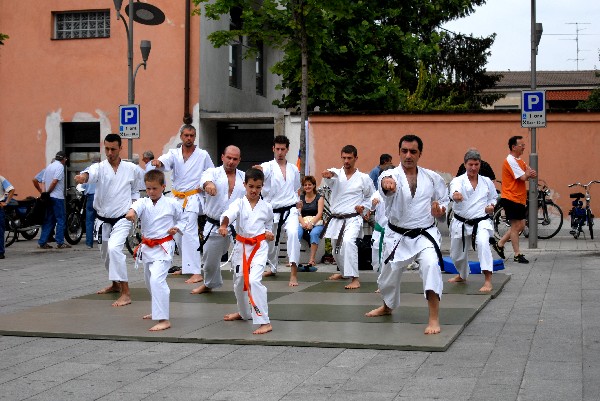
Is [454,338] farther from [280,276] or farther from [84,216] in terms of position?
[84,216]

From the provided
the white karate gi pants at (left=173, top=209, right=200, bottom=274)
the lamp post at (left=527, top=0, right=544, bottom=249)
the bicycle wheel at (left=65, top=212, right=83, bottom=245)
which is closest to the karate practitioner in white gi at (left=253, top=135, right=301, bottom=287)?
the white karate gi pants at (left=173, top=209, right=200, bottom=274)

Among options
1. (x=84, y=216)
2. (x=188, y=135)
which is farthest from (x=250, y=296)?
(x=84, y=216)

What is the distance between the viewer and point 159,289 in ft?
29.9

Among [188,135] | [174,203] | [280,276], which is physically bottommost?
[280,276]

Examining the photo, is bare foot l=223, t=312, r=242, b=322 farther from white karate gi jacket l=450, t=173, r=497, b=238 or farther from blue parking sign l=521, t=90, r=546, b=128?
blue parking sign l=521, t=90, r=546, b=128

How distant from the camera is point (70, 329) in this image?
899 centimetres

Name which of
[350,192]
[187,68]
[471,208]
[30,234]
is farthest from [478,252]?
[187,68]

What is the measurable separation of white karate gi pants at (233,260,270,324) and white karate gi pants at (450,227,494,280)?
11.6 ft

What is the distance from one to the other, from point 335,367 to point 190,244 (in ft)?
19.1

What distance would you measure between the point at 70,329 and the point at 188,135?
424cm

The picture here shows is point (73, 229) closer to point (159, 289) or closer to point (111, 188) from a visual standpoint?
point (111, 188)

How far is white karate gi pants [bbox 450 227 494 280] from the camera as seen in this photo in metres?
11.7

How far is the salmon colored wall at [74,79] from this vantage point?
25062 mm

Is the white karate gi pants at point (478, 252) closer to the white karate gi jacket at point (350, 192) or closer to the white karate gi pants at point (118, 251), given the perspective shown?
the white karate gi jacket at point (350, 192)
